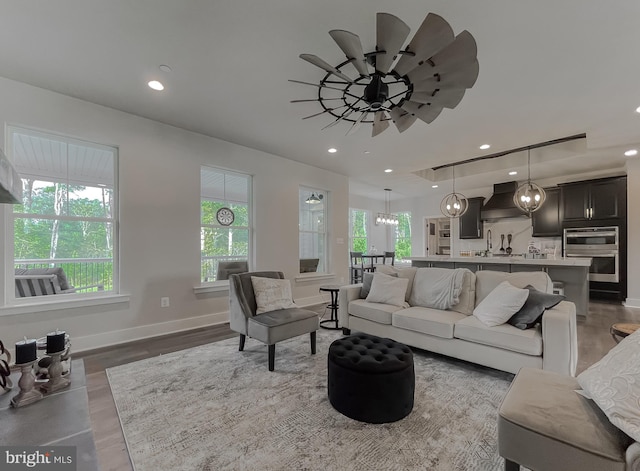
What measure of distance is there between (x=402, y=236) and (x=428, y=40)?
8.98m

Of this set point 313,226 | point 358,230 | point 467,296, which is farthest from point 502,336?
point 358,230

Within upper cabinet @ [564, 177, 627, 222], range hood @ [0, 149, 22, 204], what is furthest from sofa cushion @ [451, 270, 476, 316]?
upper cabinet @ [564, 177, 627, 222]

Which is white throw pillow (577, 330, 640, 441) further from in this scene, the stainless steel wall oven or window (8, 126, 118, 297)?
the stainless steel wall oven

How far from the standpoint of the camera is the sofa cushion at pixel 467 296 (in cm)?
325

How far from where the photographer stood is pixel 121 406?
2164 mm

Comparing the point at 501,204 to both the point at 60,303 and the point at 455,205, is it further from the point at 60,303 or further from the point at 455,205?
the point at 60,303

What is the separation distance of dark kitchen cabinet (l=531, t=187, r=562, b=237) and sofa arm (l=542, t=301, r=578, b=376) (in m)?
5.42

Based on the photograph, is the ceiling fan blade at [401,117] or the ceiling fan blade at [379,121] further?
the ceiling fan blade at [379,121]

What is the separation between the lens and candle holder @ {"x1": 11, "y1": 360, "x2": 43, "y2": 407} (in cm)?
136

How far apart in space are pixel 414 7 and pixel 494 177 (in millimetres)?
5934

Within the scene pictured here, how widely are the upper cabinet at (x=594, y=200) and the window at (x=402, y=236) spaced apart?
4383mm

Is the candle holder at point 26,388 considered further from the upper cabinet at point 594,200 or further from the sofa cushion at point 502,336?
the upper cabinet at point 594,200

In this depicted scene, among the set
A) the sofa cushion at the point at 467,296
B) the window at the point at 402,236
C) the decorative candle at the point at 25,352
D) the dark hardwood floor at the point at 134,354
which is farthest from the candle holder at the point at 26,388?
the window at the point at 402,236

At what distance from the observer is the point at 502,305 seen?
2.72 m
